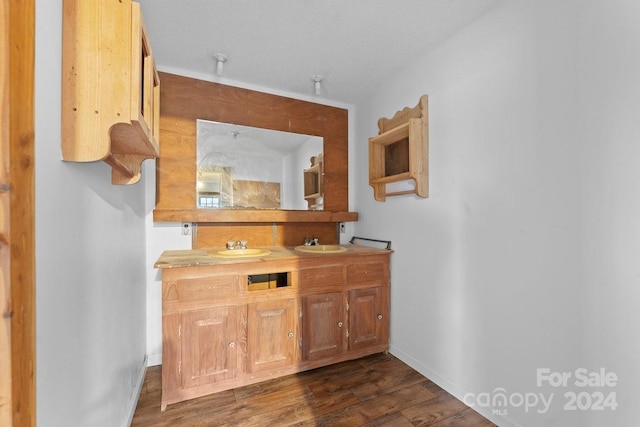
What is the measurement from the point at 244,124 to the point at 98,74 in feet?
5.29

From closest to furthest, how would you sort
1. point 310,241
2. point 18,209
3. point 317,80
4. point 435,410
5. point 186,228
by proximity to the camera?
point 18,209 < point 435,410 < point 186,228 < point 317,80 < point 310,241

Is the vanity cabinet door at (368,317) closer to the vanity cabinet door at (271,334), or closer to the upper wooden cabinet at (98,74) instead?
the vanity cabinet door at (271,334)

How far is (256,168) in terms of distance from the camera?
97.0 inches

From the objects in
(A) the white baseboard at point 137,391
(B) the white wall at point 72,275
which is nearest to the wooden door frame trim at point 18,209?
(B) the white wall at point 72,275

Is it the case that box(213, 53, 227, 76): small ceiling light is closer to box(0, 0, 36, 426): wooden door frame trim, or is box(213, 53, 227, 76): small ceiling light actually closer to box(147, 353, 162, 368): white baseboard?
box(0, 0, 36, 426): wooden door frame trim

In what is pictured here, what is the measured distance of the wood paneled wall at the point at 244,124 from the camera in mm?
2209

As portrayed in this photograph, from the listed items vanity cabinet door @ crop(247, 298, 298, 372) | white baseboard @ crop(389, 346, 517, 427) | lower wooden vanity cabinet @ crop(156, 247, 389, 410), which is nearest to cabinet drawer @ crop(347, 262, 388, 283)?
lower wooden vanity cabinet @ crop(156, 247, 389, 410)

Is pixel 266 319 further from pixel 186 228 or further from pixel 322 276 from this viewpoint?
pixel 186 228

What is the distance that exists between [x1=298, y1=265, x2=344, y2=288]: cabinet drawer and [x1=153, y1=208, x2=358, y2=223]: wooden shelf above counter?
623 mm

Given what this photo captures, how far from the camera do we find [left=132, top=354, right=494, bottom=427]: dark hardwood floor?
1604 millimetres

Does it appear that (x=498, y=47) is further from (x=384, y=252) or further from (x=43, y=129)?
(x=43, y=129)

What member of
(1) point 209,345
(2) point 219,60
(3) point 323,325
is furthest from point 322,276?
(2) point 219,60

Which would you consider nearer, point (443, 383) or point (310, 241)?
point (443, 383)

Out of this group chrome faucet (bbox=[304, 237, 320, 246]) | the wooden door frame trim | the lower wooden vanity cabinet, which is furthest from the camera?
chrome faucet (bbox=[304, 237, 320, 246])
